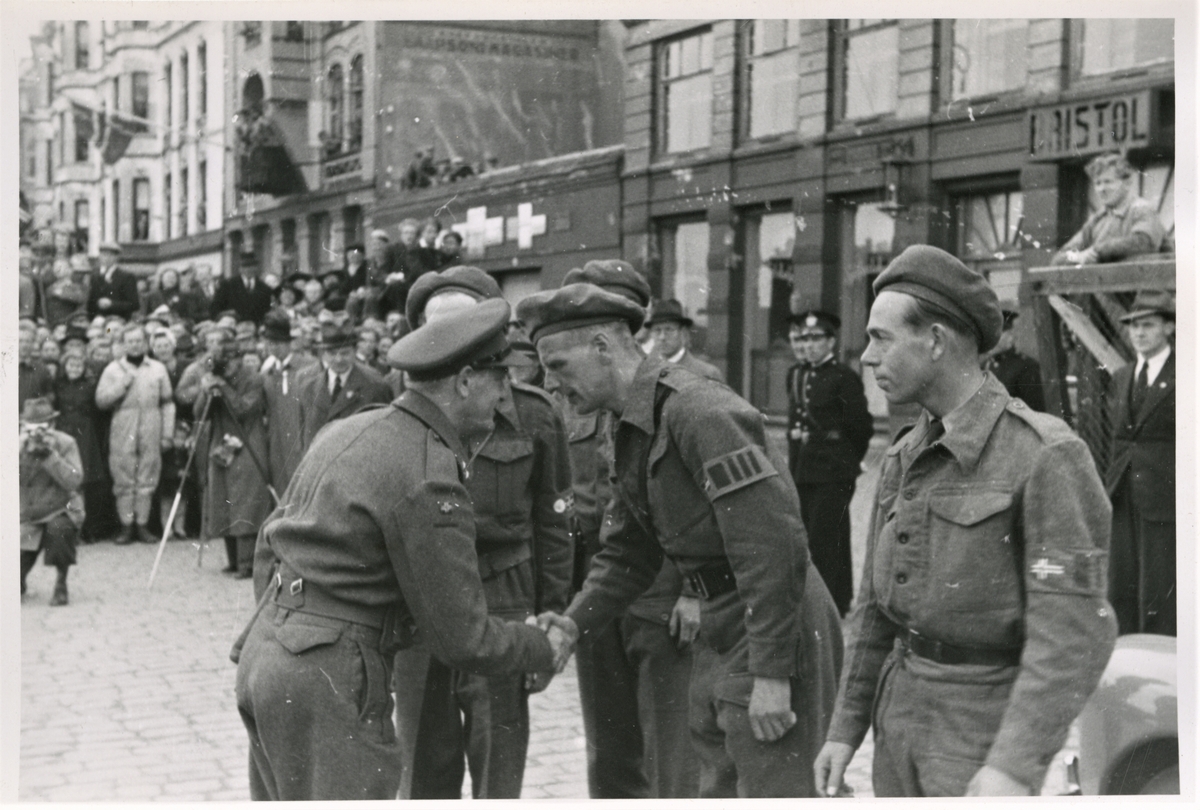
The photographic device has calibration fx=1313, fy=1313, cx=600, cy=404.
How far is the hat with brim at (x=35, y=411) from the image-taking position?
910 cm

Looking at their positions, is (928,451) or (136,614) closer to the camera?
(928,451)

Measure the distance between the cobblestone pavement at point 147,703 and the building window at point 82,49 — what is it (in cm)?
255

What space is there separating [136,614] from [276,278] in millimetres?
2476

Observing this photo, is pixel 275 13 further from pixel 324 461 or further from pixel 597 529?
pixel 597 529

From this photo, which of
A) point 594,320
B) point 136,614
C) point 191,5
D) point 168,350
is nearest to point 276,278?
point 136,614

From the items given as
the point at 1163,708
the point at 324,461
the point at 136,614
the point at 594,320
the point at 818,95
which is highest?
the point at 818,95

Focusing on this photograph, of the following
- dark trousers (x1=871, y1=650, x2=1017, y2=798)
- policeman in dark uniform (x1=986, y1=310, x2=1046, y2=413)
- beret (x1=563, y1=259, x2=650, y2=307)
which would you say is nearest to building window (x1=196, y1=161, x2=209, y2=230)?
beret (x1=563, y1=259, x2=650, y2=307)

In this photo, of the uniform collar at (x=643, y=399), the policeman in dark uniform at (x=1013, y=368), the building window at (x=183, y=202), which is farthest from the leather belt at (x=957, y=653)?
the building window at (x=183, y=202)

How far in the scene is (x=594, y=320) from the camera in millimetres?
3729

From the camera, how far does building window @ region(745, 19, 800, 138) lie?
11.5 metres

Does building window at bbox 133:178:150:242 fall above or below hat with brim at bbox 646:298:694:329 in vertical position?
above

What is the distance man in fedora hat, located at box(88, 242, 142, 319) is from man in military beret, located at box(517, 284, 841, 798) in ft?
15.0

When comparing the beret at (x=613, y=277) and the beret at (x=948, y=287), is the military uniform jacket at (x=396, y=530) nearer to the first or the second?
the beret at (x=948, y=287)

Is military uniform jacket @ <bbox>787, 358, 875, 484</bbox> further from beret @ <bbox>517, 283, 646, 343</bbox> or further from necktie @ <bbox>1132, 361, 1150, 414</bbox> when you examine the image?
beret @ <bbox>517, 283, 646, 343</bbox>
